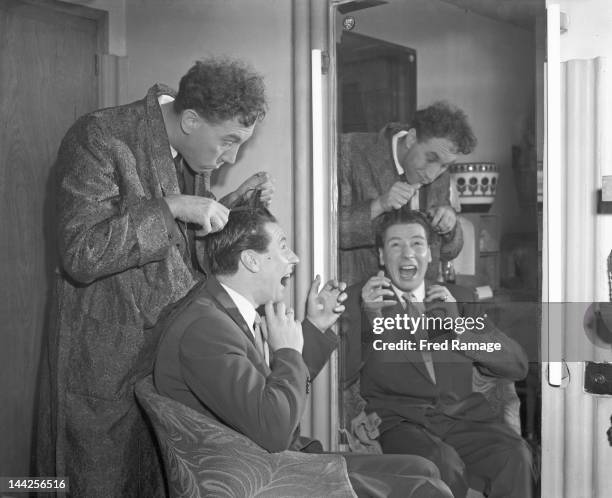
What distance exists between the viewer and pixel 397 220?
223 cm

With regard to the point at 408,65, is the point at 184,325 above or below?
below

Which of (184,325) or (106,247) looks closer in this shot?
(184,325)

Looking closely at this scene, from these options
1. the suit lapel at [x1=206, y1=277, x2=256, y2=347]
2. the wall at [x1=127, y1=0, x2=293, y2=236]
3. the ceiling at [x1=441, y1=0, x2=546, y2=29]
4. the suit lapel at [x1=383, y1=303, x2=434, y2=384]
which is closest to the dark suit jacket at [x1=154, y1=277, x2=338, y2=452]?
the suit lapel at [x1=206, y1=277, x2=256, y2=347]

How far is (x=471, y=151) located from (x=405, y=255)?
0.35m

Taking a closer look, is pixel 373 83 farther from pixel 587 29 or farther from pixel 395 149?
pixel 587 29

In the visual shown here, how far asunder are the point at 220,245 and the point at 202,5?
2.62 ft

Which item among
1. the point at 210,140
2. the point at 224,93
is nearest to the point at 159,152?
the point at 210,140

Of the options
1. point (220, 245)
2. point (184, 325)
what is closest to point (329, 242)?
point (220, 245)

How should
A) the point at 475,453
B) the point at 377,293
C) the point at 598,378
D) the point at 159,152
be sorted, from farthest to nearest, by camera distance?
the point at 159,152, the point at 377,293, the point at 475,453, the point at 598,378

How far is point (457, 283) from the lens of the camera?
2154mm

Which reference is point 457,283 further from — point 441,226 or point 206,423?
point 206,423

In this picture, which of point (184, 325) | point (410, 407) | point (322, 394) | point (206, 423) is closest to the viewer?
point (206, 423)

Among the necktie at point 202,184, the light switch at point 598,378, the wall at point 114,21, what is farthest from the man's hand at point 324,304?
the wall at point 114,21

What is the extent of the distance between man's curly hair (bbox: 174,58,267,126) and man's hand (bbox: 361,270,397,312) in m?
0.61
